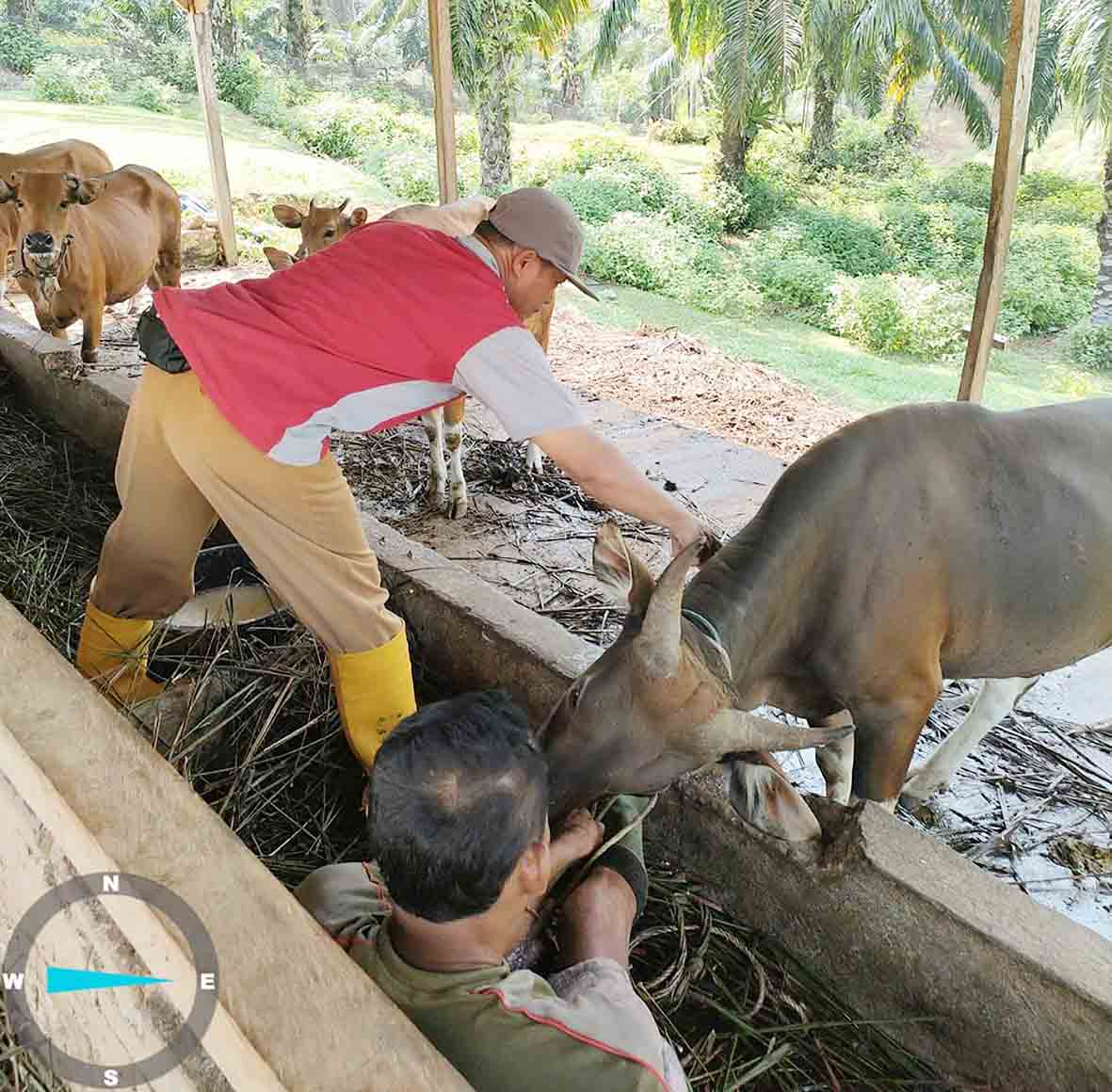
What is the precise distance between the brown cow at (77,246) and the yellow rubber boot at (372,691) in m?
5.23

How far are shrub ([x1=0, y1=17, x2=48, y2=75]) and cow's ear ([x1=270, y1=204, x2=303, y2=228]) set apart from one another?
94.9 feet

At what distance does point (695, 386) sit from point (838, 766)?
7126 millimetres

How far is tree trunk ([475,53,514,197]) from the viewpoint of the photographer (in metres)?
18.9

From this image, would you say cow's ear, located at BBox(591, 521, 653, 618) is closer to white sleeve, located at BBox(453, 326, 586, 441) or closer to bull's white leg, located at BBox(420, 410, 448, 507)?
white sleeve, located at BBox(453, 326, 586, 441)

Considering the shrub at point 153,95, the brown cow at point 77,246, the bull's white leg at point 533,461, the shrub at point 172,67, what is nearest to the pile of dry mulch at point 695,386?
the bull's white leg at point 533,461

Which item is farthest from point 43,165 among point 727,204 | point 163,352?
point 727,204

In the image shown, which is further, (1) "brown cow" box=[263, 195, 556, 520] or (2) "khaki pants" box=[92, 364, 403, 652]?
(1) "brown cow" box=[263, 195, 556, 520]

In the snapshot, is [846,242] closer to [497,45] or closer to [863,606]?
[497,45]

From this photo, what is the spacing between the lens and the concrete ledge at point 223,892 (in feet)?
4.91

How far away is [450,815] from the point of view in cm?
172

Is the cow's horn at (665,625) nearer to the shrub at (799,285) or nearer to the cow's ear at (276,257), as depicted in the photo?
the cow's ear at (276,257)

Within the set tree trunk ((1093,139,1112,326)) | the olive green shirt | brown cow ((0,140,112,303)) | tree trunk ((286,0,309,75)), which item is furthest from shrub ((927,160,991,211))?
the olive green shirt

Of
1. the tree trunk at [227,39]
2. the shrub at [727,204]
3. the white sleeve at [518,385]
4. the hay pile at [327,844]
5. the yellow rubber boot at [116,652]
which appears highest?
the tree trunk at [227,39]

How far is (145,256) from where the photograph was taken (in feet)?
30.1
